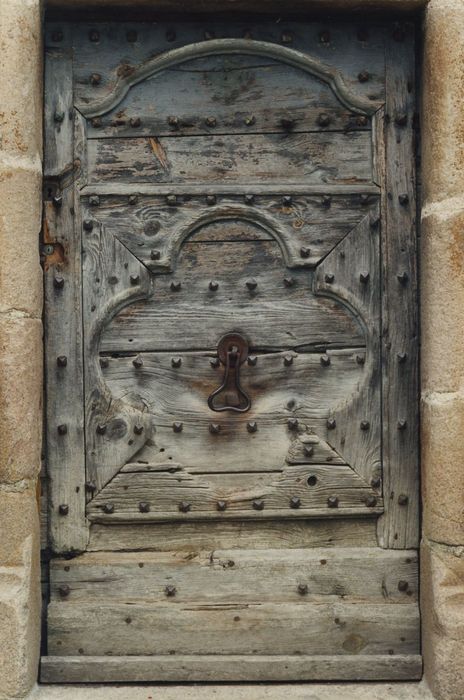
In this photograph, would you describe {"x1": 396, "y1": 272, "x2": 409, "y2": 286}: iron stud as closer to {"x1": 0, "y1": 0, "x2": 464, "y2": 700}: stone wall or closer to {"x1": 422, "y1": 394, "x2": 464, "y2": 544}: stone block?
{"x1": 0, "y1": 0, "x2": 464, "y2": 700}: stone wall

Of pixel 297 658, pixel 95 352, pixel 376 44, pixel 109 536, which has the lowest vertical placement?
pixel 297 658

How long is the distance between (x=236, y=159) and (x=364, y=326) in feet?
2.06

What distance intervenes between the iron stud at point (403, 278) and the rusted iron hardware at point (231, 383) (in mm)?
493

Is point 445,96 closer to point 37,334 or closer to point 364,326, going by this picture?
point 364,326

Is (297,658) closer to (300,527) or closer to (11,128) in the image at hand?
(300,527)

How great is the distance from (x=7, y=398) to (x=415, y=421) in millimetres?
1178

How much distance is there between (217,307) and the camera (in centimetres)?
229

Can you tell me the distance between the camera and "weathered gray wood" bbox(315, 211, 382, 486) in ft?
7.50

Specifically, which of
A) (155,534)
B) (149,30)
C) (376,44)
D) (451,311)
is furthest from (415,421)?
(149,30)

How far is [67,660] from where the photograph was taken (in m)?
2.26

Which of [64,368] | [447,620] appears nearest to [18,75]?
[64,368]

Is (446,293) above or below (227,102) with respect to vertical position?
below

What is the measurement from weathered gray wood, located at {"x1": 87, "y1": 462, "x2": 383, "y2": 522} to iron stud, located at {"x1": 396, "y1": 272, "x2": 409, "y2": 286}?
575mm

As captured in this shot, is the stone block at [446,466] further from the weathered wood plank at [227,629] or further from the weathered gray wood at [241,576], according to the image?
the weathered wood plank at [227,629]
